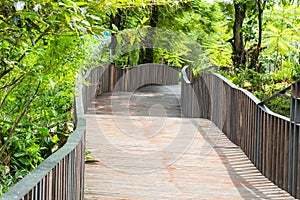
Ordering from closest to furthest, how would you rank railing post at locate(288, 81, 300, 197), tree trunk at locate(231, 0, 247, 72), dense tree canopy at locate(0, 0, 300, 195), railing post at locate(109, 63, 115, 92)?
dense tree canopy at locate(0, 0, 300, 195) < railing post at locate(288, 81, 300, 197) < tree trunk at locate(231, 0, 247, 72) < railing post at locate(109, 63, 115, 92)

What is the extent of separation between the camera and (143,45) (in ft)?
69.7

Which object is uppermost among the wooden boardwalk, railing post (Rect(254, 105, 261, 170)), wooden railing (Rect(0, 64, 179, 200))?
wooden railing (Rect(0, 64, 179, 200))

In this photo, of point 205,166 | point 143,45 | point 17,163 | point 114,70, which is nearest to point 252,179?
point 205,166

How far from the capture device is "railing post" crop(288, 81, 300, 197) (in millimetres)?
5258

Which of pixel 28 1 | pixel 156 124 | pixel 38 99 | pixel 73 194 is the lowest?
pixel 156 124

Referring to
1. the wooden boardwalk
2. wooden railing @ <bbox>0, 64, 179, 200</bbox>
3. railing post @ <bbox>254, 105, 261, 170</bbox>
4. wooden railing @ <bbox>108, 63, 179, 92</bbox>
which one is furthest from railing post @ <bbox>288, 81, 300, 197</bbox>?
wooden railing @ <bbox>108, 63, 179, 92</bbox>

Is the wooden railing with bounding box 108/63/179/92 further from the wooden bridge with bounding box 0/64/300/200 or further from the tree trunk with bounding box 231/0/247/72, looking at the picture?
the wooden bridge with bounding box 0/64/300/200

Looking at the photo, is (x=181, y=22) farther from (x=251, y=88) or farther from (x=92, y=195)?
(x=92, y=195)

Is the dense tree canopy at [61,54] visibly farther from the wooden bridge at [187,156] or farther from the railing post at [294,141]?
the railing post at [294,141]

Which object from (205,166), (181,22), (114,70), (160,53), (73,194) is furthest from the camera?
(160,53)

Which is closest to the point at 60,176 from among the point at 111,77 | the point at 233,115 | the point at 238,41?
the point at 233,115

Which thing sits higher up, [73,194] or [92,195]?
[73,194]

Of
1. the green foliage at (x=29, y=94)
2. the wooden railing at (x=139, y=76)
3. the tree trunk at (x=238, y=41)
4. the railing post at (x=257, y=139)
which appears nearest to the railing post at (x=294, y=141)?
the railing post at (x=257, y=139)

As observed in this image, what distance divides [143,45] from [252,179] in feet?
50.2
